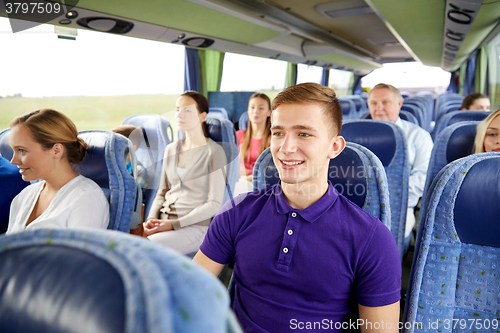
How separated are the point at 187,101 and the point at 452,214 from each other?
6.52ft

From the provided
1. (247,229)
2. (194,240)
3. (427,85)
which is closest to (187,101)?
Answer: (194,240)

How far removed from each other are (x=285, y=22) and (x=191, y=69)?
7.10 feet

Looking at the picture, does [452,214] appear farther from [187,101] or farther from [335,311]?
[187,101]

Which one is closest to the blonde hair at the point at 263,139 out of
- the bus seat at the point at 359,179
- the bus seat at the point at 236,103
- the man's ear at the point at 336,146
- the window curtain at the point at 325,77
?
the bus seat at the point at 359,179

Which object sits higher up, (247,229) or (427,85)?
(427,85)

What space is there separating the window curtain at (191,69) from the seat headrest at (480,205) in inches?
235

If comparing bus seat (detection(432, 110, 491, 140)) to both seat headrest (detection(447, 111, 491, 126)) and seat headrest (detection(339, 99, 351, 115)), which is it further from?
seat headrest (detection(339, 99, 351, 115))

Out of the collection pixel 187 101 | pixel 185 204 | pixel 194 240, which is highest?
pixel 187 101

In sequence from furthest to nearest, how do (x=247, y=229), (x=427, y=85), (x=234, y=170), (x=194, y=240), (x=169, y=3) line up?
1. (x=427, y=85)
2. (x=169, y=3)
3. (x=234, y=170)
4. (x=194, y=240)
5. (x=247, y=229)

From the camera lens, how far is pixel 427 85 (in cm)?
1847

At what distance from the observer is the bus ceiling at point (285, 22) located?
373 centimetres

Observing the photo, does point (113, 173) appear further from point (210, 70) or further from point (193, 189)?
point (210, 70)

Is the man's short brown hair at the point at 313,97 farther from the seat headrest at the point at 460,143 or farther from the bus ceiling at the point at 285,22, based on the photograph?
the bus ceiling at the point at 285,22

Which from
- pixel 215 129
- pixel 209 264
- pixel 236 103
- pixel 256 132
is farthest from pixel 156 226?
pixel 236 103
